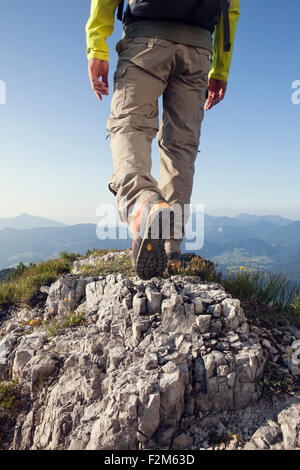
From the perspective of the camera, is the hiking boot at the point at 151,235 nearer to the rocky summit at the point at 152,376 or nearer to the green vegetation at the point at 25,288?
the rocky summit at the point at 152,376

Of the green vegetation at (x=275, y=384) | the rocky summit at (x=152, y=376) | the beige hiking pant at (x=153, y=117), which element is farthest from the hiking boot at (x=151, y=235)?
the green vegetation at (x=275, y=384)

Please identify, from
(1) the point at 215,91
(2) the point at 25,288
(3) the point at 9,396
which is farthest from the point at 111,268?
(1) the point at 215,91

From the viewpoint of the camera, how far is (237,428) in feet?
7.05

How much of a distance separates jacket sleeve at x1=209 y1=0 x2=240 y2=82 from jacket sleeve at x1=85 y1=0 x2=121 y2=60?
1440 mm

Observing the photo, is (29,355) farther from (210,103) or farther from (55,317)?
(210,103)

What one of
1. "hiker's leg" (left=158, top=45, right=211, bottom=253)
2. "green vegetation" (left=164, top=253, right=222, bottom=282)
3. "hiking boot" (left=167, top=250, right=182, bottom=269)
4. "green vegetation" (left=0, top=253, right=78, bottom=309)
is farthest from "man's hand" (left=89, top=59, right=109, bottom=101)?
"green vegetation" (left=0, top=253, right=78, bottom=309)

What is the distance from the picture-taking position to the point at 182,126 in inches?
129

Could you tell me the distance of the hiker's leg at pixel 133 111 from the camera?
2494 mm

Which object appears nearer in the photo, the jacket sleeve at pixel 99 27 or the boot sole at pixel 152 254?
the boot sole at pixel 152 254

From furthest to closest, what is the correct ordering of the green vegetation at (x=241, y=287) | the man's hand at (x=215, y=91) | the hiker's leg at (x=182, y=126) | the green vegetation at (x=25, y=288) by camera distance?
the green vegetation at (x=25, y=288) → the man's hand at (x=215, y=91) → the green vegetation at (x=241, y=287) → the hiker's leg at (x=182, y=126)

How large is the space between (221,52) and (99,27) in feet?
5.58

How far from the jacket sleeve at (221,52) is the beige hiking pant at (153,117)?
2.19ft
